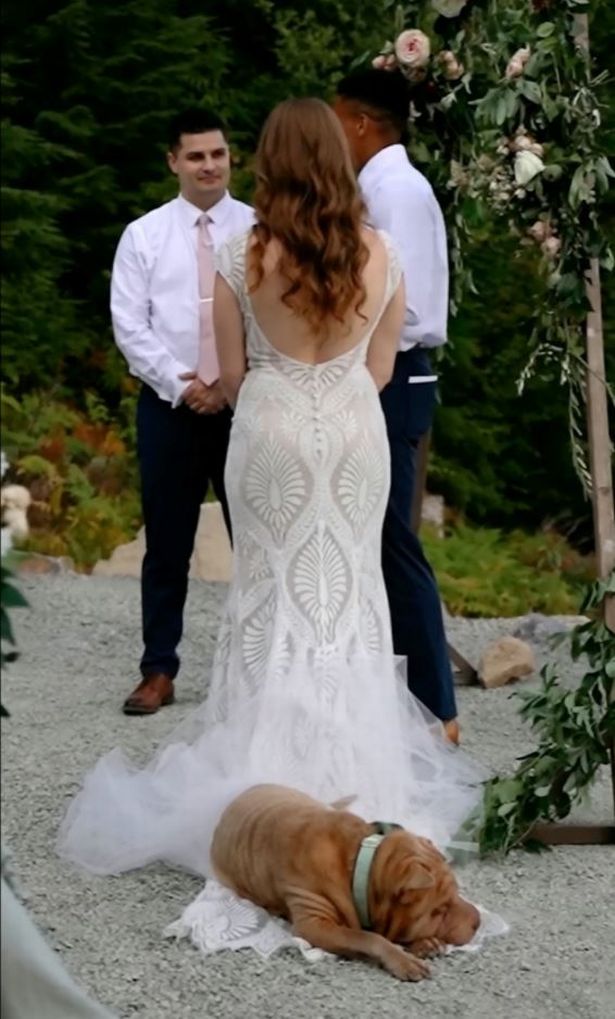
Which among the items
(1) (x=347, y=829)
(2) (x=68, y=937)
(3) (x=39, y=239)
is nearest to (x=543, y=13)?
(1) (x=347, y=829)

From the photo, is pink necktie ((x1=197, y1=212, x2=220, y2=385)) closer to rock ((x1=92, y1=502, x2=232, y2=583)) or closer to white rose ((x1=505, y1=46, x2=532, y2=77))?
white rose ((x1=505, y1=46, x2=532, y2=77))

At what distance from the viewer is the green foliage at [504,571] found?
11320mm

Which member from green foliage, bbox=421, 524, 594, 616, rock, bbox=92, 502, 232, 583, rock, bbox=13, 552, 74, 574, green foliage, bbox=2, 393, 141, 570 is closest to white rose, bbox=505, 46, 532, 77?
rock, bbox=92, 502, 232, 583

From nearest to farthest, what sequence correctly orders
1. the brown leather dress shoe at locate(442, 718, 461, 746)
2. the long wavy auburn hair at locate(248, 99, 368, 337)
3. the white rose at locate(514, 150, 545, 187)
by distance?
1. the long wavy auburn hair at locate(248, 99, 368, 337)
2. the white rose at locate(514, 150, 545, 187)
3. the brown leather dress shoe at locate(442, 718, 461, 746)

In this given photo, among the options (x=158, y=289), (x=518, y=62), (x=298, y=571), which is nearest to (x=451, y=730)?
(x=298, y=571)

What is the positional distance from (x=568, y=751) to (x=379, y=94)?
2212 mm

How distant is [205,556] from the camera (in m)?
10.5

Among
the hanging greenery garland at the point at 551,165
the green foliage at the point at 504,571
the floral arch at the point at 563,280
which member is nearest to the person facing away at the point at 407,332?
the hanging greenery garland at the point at 551,165

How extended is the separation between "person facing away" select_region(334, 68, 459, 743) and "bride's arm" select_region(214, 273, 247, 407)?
98 cm

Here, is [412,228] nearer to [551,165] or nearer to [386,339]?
[551,165]

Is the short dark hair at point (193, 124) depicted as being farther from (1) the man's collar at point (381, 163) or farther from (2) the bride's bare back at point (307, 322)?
(2) the bride's bare back at point (307, 322)

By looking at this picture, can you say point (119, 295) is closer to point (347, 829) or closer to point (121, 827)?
point (121, 827)

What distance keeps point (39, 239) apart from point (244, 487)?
7.08 meters

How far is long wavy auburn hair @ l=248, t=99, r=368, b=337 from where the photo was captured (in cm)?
528
